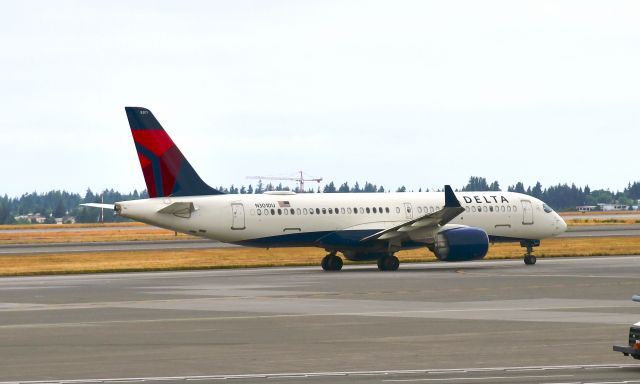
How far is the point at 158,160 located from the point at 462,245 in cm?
1378

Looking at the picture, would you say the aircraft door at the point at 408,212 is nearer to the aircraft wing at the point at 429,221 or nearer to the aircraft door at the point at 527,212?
the aircraft wing at the point at 429,221

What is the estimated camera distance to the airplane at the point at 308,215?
54219mm

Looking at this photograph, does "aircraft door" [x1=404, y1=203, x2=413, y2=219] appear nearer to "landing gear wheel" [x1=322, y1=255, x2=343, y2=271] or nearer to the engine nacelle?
"landing gear wheel" [x1=322, y1=255, x2=343, y2=271]

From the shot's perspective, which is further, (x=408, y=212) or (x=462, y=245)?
(x=408, y=212)

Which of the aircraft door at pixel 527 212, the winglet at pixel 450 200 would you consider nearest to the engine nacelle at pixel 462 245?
the winglet at pixel 450 200

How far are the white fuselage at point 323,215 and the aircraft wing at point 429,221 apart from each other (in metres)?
0.70

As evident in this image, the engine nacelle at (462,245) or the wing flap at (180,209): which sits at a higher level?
the wing flap at (180,209)

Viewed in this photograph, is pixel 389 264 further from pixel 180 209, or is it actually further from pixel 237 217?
pixel 180 209

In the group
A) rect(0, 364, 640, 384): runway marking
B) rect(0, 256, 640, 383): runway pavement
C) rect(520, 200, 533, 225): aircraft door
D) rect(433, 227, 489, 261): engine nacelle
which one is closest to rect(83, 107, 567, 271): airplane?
rect(433, 227, 489, 261): engine nacelle

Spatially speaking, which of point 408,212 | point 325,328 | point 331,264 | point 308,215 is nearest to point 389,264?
point 331,264

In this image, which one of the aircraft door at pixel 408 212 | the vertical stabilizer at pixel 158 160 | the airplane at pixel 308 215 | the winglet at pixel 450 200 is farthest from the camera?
the aircraft door at pixel 408 212

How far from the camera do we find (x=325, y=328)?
94.3ft

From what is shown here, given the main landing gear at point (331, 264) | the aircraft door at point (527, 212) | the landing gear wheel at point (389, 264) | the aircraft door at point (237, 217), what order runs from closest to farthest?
the aircraft door at point (237, 217), the landing gear wheel at point (389, 264), the main landing gear at point (331, 264), the aircraft door at point (527, 212)

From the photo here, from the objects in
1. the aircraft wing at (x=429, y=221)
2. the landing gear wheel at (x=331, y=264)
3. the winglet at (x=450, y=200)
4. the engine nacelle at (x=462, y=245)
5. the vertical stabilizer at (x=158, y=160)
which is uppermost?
the vertical stabilizer at (x=158, y=160)
